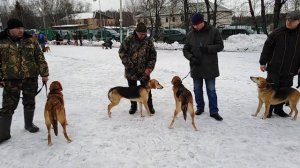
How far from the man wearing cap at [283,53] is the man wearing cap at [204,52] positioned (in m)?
0.95

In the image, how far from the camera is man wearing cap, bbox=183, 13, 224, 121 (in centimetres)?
525

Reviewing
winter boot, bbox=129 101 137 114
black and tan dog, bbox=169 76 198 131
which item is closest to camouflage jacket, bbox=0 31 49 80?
winter boot, bbox=129 101 137 114

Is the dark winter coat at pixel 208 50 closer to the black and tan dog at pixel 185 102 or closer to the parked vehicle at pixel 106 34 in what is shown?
the black and tan dog at pixel 185 102

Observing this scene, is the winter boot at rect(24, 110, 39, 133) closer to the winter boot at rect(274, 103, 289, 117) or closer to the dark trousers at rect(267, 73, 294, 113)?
the dark trousers at rect(267, 73, 294, 113)

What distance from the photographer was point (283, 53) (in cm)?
521

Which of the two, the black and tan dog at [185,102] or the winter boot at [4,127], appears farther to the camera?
the black and tan dog at [185,102]

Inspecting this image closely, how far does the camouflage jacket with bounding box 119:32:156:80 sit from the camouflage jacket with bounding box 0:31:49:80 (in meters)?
1.72

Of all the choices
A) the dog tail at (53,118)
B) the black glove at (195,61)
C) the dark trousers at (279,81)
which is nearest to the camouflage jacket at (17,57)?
the dog tail at (53,118)

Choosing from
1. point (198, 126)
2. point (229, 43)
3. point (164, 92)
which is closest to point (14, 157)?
point (198, 126)

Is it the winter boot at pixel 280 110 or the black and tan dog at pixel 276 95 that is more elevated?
the black and tan dog at pixel 276 95

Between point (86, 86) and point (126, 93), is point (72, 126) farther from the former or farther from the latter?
point (86, 86)

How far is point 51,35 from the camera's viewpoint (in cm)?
4200

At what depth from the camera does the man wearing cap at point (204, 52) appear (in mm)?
5254

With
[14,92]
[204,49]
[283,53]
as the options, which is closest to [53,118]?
[14,92]
